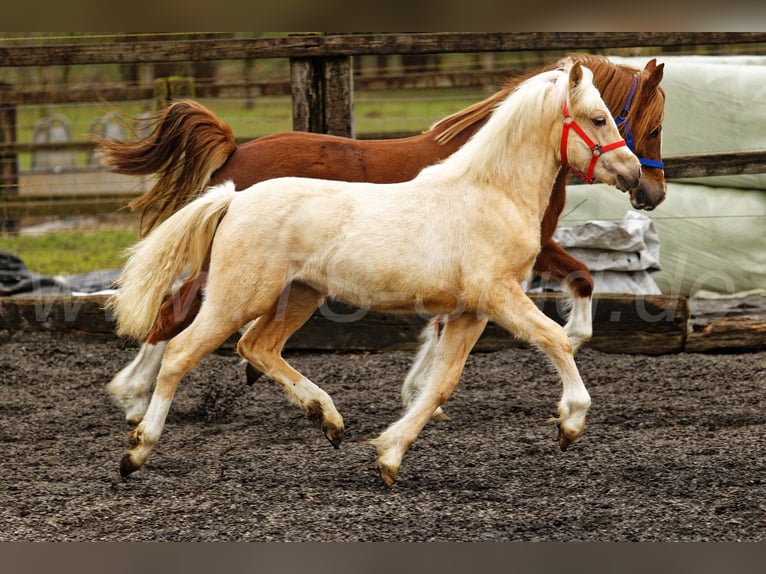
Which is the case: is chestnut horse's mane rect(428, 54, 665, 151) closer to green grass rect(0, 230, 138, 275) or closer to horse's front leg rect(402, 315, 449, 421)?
horse's front leg rect(402, 315, 449, 421)

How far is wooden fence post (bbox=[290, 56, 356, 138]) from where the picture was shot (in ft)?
20.3

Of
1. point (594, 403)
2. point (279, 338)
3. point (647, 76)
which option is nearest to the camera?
point (279, 338)

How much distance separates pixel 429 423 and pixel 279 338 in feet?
3.59

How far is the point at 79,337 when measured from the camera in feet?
21.4

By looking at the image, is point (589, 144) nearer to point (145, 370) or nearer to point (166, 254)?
point (166, 254)

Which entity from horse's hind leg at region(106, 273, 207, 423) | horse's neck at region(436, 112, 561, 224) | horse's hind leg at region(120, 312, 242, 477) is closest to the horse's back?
horse's hind leg at region(106, 273, 207, 423)

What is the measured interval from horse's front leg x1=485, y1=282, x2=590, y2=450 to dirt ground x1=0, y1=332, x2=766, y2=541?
26cm

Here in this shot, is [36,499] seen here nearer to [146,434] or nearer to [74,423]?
[146,434]

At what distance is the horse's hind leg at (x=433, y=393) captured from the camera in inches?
150

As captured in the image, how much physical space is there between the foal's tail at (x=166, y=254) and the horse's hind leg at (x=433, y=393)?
1.03 metres

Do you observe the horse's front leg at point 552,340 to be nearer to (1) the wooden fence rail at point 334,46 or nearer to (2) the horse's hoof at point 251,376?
(2) the horse's hoof at point 251,376

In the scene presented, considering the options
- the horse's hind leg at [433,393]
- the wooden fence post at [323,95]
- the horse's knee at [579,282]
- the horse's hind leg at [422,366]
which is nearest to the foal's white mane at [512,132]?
the horse's hind leg at [433,393]

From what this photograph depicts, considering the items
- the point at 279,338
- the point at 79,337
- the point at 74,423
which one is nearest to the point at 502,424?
the point at 279,338

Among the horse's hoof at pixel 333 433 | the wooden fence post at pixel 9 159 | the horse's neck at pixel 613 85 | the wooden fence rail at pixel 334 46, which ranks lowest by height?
the horse's hoof at pixel 333 433
